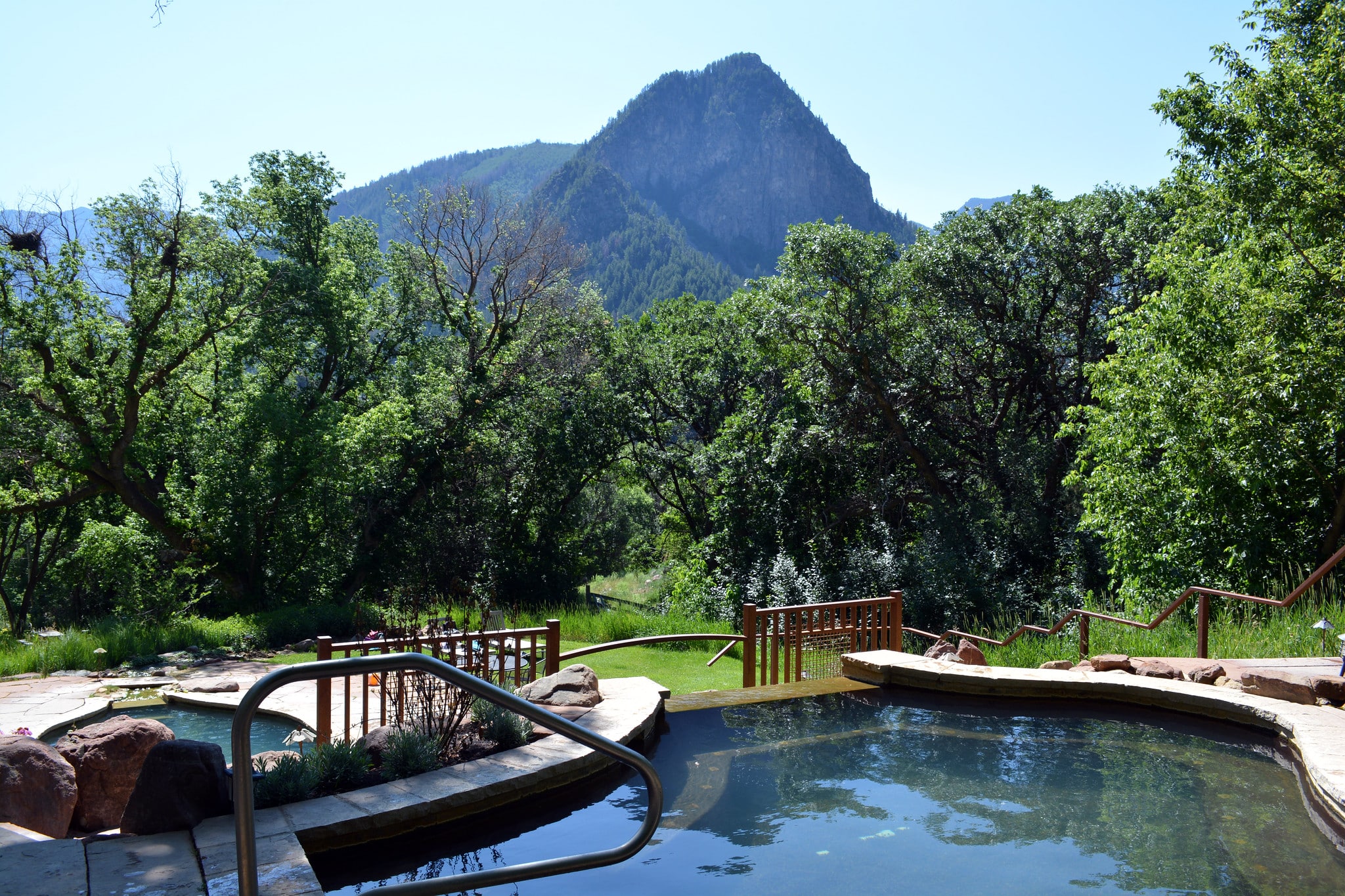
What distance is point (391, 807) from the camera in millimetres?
3807

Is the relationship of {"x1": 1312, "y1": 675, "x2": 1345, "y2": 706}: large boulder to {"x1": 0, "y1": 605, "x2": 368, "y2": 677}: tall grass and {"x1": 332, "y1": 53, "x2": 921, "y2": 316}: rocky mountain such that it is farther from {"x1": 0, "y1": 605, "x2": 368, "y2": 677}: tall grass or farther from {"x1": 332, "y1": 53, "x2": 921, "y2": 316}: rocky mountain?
{"x1": 332, "y1": 53, "x2": 921, "y2": 316}: rocky mountain

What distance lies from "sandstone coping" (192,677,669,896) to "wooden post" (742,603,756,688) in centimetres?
209

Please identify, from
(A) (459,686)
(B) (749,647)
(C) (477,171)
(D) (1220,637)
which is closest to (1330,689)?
(D) (1220,637)

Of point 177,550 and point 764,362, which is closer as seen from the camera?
point 177,550

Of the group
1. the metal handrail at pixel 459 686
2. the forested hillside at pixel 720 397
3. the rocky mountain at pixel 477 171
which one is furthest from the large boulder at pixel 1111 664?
the rocky mountain at pixel 477 171

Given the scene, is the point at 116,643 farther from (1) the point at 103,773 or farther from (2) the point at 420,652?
(2) the point at 420,652

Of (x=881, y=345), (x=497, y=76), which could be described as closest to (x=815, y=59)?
(x=881, y=345)

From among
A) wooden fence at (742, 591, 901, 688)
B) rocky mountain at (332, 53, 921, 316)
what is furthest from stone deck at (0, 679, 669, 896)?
rocky mountain at (332, 53, 921, 316)

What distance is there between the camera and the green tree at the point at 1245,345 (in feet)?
29.0

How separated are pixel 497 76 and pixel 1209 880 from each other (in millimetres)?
17144

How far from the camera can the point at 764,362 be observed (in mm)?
17531

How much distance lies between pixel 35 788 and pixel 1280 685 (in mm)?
7346

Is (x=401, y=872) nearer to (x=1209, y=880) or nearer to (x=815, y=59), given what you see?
(x=1209, y=880)

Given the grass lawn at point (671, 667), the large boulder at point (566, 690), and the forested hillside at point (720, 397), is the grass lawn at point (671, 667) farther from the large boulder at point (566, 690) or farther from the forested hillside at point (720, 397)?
the large boulder at point (566, 690)
